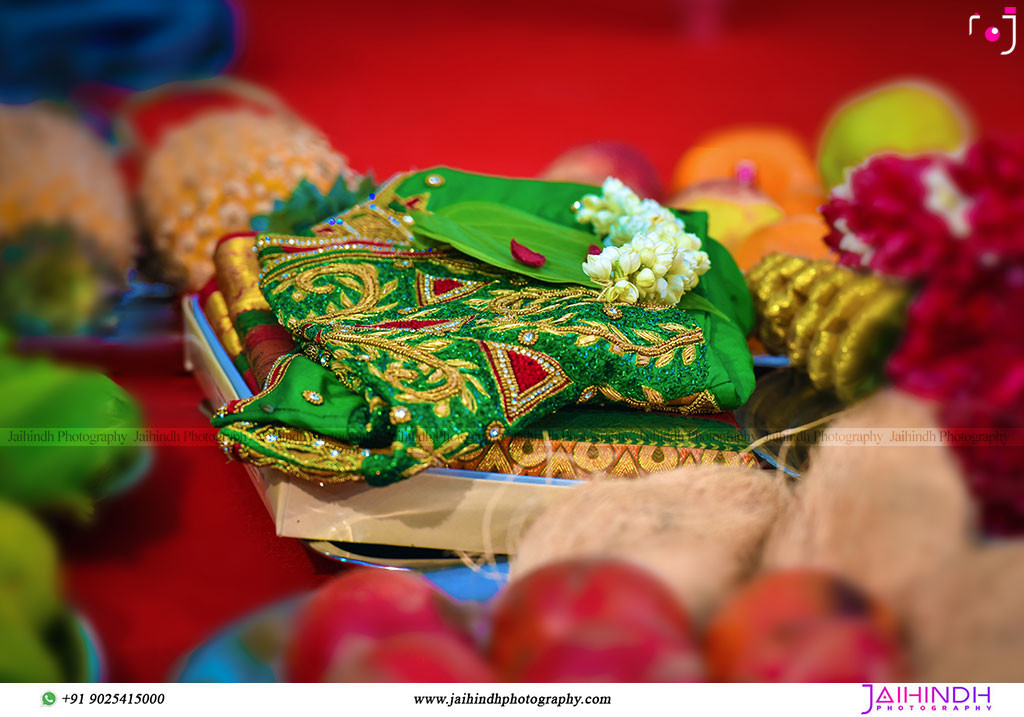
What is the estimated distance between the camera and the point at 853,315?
0.37 m

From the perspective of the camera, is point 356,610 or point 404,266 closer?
point 356,610

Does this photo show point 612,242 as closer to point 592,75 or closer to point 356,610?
point 592,75

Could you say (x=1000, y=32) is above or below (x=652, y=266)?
above

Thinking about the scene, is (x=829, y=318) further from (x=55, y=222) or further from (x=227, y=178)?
(x=227, y=178)

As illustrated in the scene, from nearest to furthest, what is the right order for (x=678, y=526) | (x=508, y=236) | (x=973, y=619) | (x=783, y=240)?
1. (x=973, y=619)
2. (x=678, y=526)
3. (x=508, y=236)
4. (x=783, y=240)

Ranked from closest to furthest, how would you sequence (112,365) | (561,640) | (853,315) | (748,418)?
(561,640) → (853,315) → (112,365) → (748,418)

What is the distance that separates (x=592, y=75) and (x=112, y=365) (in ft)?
1.93

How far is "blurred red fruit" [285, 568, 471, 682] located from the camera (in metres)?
0.29

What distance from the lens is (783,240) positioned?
0.79 m

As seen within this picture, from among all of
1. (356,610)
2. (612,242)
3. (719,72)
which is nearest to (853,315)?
(356,610)

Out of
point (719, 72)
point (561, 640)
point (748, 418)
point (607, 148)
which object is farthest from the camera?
point (607, 148)

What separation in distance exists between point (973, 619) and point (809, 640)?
0.15 ft

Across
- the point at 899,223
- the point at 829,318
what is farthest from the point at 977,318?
the point at 829,318
